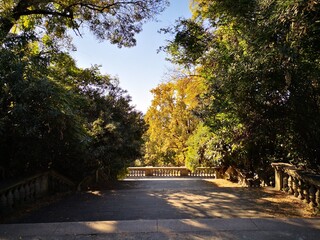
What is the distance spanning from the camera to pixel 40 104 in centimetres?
680

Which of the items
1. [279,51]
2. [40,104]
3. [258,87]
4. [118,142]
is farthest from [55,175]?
[279,51]

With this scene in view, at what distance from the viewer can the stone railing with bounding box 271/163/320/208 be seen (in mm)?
6883

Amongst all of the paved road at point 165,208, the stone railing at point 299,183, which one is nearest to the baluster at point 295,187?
the stone railing at point 299,183

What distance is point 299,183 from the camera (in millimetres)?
7875

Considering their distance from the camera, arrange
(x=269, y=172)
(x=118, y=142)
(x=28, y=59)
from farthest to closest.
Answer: (x=118, y=142)
(x=269, y=172)
(x=28, y=59)

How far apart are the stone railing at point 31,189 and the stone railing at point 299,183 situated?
6456 mm

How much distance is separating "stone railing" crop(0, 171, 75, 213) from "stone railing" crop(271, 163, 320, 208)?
6456 millimetres

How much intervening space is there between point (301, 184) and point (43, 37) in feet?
39.9

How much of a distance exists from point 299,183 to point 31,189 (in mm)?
6763

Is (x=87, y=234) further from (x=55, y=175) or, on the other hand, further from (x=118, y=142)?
(x=118, y=142)

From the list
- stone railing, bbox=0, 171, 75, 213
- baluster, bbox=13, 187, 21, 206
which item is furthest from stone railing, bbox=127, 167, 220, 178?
baluster, bbox=13, 187, 21, 206

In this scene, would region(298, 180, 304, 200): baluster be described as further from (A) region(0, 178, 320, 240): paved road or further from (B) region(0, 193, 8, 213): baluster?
(B) region(0, 193, 8, 213): baluster

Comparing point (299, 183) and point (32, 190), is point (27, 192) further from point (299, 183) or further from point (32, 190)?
point (299, 183)

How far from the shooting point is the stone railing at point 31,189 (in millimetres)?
7027
